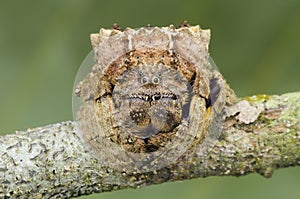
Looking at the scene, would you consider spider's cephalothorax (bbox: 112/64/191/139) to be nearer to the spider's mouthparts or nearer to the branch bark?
the spider's mouthparts

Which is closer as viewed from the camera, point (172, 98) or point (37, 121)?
point (172, 98)

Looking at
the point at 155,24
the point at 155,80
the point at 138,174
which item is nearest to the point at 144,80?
the point at 155,80

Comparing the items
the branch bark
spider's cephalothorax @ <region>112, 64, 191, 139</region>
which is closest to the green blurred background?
the branch bark

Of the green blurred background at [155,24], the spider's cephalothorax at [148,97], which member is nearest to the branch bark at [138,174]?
the spider's cephalothorax at [148,97]

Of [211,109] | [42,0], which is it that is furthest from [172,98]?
[42,0]

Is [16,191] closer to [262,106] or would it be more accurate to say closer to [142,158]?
[142,158]

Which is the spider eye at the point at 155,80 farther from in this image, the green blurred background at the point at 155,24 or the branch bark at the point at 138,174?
the green blurred background at the point at 155,24
